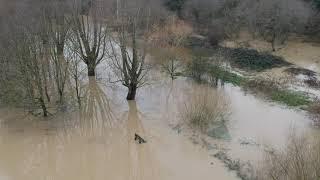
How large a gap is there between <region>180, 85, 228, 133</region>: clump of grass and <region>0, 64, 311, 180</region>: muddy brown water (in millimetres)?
435

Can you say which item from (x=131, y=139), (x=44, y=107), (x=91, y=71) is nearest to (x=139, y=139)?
(x=131, y=139)

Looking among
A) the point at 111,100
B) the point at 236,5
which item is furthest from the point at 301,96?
the point at 236,5

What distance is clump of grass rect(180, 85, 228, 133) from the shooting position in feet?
67.7

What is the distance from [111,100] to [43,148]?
611 centimetres

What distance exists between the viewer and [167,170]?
1750 centimetres

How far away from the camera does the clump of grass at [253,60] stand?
30445 millimetres

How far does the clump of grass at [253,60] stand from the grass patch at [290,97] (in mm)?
4710

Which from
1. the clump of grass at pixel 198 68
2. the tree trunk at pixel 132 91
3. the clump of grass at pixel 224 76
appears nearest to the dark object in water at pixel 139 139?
the tree trunk at pixel 132 91

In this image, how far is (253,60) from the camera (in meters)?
31.5

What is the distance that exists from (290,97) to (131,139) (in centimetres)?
978

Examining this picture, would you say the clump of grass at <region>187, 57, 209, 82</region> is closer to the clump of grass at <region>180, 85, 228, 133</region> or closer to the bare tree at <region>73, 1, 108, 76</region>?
the clump of grass at <region>180, 85, 228, 133</region>

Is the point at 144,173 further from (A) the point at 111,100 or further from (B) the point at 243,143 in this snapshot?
(A) the point at 111,100

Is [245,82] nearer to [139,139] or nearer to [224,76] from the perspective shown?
[224,76]

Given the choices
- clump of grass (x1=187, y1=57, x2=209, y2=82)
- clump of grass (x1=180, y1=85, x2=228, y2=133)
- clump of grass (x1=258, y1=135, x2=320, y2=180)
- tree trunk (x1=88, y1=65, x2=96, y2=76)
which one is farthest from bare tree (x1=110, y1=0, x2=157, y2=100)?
clump of grass (x1=258, y1=135, x2=320, y2=180)
